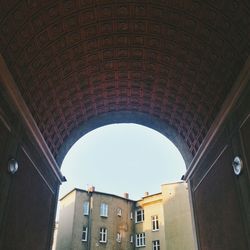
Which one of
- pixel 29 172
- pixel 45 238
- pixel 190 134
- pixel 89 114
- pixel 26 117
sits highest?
pixel 89 114

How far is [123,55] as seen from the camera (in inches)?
400

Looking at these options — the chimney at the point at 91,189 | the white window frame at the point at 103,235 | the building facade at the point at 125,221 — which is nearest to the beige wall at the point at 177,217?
the building facade at the point at 125,221

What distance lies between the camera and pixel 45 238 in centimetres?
1105

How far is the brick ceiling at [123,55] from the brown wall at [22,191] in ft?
3.95

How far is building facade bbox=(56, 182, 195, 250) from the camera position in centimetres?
3259

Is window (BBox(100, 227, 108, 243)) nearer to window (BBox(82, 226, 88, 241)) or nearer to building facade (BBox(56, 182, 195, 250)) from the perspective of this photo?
building facade (BBox(56, 182, 195, 250))

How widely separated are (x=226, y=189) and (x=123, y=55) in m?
5.45

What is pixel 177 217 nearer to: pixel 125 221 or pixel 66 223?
pixel 125 221

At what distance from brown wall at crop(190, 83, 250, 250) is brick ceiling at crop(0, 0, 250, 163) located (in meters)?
1.12

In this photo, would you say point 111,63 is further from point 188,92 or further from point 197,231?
point 197,231

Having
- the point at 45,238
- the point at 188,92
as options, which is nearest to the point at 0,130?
the point at 45,238

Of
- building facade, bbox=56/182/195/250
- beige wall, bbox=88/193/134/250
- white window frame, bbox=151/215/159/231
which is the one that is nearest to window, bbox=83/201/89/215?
building facade, bbox=56/182/195/250

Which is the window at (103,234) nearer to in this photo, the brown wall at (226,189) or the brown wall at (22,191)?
the brown wall at (22,191)

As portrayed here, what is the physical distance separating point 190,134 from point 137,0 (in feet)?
20.9
